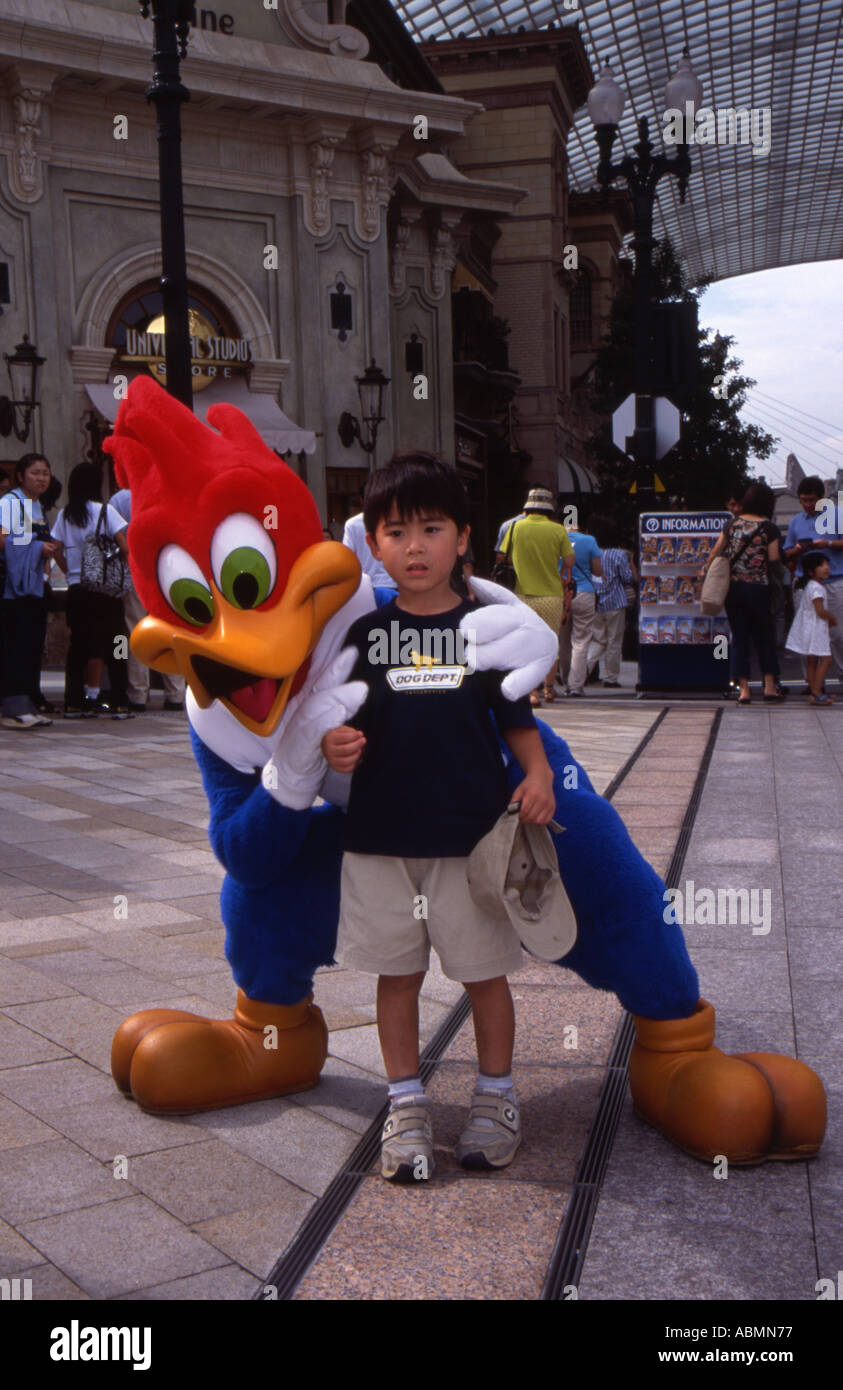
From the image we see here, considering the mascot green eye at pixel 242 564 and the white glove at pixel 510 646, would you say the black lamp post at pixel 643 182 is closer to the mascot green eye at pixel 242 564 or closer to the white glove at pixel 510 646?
the white glove at pixel 510 646

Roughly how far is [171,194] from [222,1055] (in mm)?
5994

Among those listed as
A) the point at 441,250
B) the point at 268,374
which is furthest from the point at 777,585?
the point at 441,250

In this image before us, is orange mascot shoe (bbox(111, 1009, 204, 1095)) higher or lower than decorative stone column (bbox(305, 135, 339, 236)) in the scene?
lower

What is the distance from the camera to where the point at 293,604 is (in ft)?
8.66

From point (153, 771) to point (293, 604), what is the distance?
5.73 metres

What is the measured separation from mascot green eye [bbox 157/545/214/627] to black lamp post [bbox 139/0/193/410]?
17.3ft

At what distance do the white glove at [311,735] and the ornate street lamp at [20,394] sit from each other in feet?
53.9

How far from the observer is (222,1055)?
309 centimetres

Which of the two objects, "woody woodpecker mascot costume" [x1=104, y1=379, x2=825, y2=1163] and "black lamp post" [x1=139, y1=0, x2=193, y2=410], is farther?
"black lamp post" [x1=139, y1=0, x2=193, y2=410]

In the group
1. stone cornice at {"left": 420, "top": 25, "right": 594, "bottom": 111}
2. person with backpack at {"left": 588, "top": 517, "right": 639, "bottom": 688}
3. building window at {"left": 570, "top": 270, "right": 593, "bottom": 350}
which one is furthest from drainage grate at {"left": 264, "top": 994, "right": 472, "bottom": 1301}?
building window at {"left": 570, "top": 270, "right": 593, "bottom": 350}

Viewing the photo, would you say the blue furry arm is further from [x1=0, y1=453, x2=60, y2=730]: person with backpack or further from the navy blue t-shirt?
[x1=0, y1=453, x2=60, y2=730]: person with backpack

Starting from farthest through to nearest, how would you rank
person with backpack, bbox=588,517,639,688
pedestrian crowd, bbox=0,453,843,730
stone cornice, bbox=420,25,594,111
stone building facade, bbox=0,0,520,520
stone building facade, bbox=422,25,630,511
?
1. stone building facade, bbox=422,25,630,511
2. stone cornice, bbox=420,25,594,111
3. stone building facade, bbox=0,0,520,520
4. person with backpack, bbox=588,517,639,688
5. pedestrian crowd, bbox=0,453,843,730

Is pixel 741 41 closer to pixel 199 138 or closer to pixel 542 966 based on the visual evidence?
pixel 199 138

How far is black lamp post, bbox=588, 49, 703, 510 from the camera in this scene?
12.3 m
